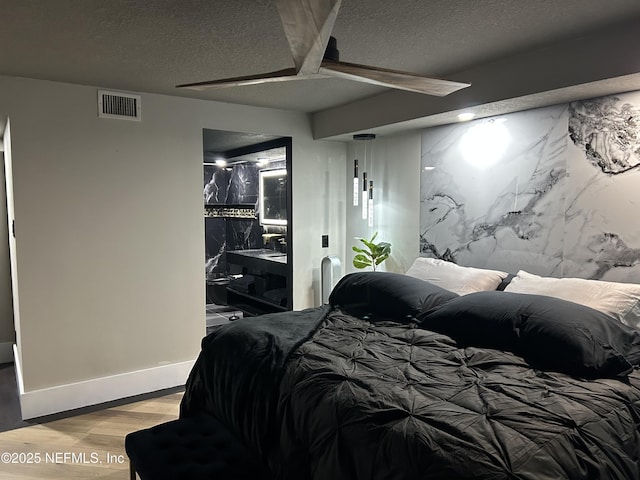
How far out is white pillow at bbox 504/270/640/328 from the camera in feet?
7.91

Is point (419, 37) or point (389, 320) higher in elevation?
point (419, 37)

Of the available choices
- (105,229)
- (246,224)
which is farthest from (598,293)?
(246,224)

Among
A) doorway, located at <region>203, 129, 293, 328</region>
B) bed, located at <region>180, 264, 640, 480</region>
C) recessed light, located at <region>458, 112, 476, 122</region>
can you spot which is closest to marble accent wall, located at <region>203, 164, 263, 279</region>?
doorway, located at <region>203, 129, 293, 328</region>

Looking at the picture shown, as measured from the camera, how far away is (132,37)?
245cm

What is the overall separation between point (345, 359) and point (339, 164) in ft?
9.63

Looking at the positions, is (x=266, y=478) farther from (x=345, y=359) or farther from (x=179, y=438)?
(x=345, y=359)

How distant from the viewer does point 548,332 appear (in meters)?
2.17

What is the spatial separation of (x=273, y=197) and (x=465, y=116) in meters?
3.10

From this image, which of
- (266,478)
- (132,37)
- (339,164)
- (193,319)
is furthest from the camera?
(339,164)

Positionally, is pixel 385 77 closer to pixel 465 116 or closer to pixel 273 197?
pixel 465 116

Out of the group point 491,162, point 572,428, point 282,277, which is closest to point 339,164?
point 282,277

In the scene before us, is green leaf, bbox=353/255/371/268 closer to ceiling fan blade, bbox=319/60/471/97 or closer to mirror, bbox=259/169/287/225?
mirror, bbox=259/169/287/225

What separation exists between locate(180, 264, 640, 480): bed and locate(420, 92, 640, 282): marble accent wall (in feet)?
1.01

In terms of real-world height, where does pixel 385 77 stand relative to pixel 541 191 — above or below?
above
